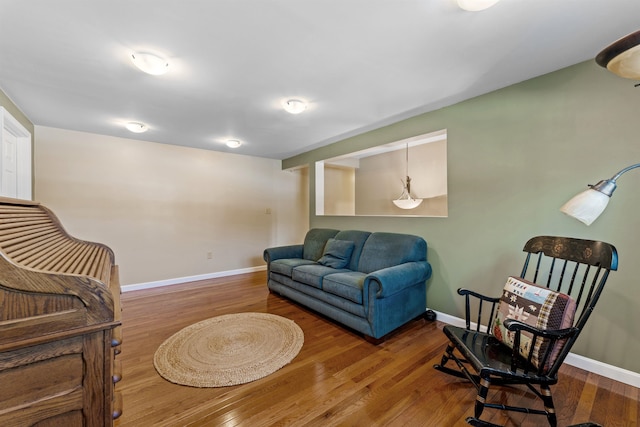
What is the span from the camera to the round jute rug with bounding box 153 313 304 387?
75.4 inches

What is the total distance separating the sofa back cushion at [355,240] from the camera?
3352 millimetres

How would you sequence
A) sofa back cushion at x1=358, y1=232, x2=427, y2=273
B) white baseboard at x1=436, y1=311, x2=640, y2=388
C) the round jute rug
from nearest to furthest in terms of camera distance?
white baseboard at x1=436, y1=311, x2=640, y2=388 → the round jute rug → sofa back cushion at x1=358, y1=232, x2=427, y2=273

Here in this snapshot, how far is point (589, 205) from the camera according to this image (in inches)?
60.1

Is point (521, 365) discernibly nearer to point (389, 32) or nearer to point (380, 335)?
point (380, 335)

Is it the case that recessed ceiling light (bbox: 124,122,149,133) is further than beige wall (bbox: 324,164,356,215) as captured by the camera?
No

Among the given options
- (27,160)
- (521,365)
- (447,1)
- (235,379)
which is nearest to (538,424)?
(521,365)

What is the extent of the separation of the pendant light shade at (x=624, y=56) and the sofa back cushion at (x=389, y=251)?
208 cm

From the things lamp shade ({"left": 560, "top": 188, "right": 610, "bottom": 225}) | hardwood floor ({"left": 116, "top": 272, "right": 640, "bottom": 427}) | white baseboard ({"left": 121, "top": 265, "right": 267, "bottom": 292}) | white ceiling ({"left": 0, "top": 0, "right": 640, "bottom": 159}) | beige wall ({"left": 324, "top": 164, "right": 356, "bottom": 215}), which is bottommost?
hardwood floor ({"left": 116, "top": 272, "right": 640, "bottom": 427})

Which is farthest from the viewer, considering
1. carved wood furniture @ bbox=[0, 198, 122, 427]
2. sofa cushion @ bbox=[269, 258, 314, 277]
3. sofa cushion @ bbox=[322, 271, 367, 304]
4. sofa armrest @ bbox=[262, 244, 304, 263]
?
sofa armrest @ bbox=[262, 244, 304, 263]

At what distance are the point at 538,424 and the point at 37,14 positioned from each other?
12.4 feet

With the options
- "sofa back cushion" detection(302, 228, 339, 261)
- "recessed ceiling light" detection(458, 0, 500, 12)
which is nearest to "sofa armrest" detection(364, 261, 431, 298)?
"sofa back cushion" detection(302, 228, 339, 261)

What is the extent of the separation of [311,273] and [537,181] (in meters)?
2.34

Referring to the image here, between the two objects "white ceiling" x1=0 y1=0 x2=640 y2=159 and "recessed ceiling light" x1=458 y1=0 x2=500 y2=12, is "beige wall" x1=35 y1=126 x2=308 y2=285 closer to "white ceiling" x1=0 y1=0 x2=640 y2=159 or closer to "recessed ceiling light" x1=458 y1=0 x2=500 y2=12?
"white ceiling" x1=0 y1=0 x2=640 y2=159

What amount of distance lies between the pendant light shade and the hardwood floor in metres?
1.85
